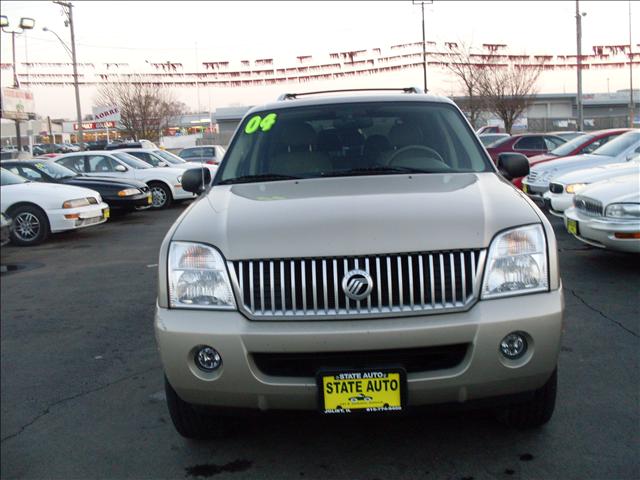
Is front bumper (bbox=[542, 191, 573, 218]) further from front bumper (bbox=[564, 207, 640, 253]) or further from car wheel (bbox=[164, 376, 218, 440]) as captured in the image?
car wheel (bbox=[164, 376, 218, 440])

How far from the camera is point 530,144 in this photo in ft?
58.8

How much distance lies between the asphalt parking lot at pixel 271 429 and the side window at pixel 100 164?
1131 centimetres

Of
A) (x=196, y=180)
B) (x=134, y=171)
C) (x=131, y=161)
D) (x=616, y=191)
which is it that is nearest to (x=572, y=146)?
(x=616, y=191)

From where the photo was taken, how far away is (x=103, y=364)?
15.5 ft

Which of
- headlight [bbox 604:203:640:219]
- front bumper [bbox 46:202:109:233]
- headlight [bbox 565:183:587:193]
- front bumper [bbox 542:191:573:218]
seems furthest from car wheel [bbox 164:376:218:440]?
front bumper [bbox 46:202:109:233]

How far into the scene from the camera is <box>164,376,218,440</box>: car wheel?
3.24 meters

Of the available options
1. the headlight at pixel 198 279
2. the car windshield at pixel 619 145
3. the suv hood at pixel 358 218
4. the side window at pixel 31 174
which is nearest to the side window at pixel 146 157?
the side window at pixel 31 174

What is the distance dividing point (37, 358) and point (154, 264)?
4.12 m

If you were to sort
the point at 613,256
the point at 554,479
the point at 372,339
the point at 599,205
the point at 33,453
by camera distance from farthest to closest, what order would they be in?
the point at 613,256, the point at 599,205, the point at 33,453, the point at 554,479, the point at 372,339

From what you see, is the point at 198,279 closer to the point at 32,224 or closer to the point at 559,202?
the point at 559,202

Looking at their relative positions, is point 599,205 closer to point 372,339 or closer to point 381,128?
point 381,128

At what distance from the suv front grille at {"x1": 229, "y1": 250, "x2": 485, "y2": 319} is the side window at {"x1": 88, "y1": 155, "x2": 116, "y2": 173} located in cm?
1465

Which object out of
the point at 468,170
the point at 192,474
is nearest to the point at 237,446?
the point at 192,474

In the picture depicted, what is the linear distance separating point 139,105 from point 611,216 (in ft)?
125
